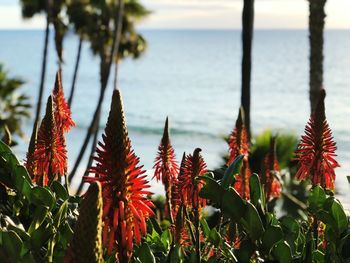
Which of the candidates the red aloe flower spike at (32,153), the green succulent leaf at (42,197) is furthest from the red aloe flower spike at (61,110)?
the green succulent leaf at (42,197)

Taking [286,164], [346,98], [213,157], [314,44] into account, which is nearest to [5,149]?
[286,164]

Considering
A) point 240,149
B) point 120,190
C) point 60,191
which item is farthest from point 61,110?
point 120,190

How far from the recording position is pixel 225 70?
10869 centimetres

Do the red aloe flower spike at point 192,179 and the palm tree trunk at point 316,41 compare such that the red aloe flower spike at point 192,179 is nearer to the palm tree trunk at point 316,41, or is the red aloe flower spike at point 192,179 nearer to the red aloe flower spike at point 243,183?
the red aloe flower spike at point 243,183

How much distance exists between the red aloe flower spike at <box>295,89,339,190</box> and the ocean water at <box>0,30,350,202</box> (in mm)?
20948

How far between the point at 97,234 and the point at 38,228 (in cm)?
57

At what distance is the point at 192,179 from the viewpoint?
2.50 m

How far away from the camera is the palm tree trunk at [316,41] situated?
474 inches

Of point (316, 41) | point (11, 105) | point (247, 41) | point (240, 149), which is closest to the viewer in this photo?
point (240, 149)

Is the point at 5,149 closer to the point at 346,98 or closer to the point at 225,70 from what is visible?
the point at 346,98

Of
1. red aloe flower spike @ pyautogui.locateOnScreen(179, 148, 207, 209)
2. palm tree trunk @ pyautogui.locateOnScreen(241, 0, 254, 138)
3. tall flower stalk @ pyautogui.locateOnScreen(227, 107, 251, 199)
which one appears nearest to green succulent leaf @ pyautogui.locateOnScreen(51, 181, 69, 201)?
red aloe flower spike @ pyautogui.locateOnScreen(179, 148, 207, 209)

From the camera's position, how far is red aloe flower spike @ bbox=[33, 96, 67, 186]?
275 centimetres

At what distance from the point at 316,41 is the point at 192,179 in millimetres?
10059

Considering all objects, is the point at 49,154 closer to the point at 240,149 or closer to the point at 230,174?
the point at 230,174
